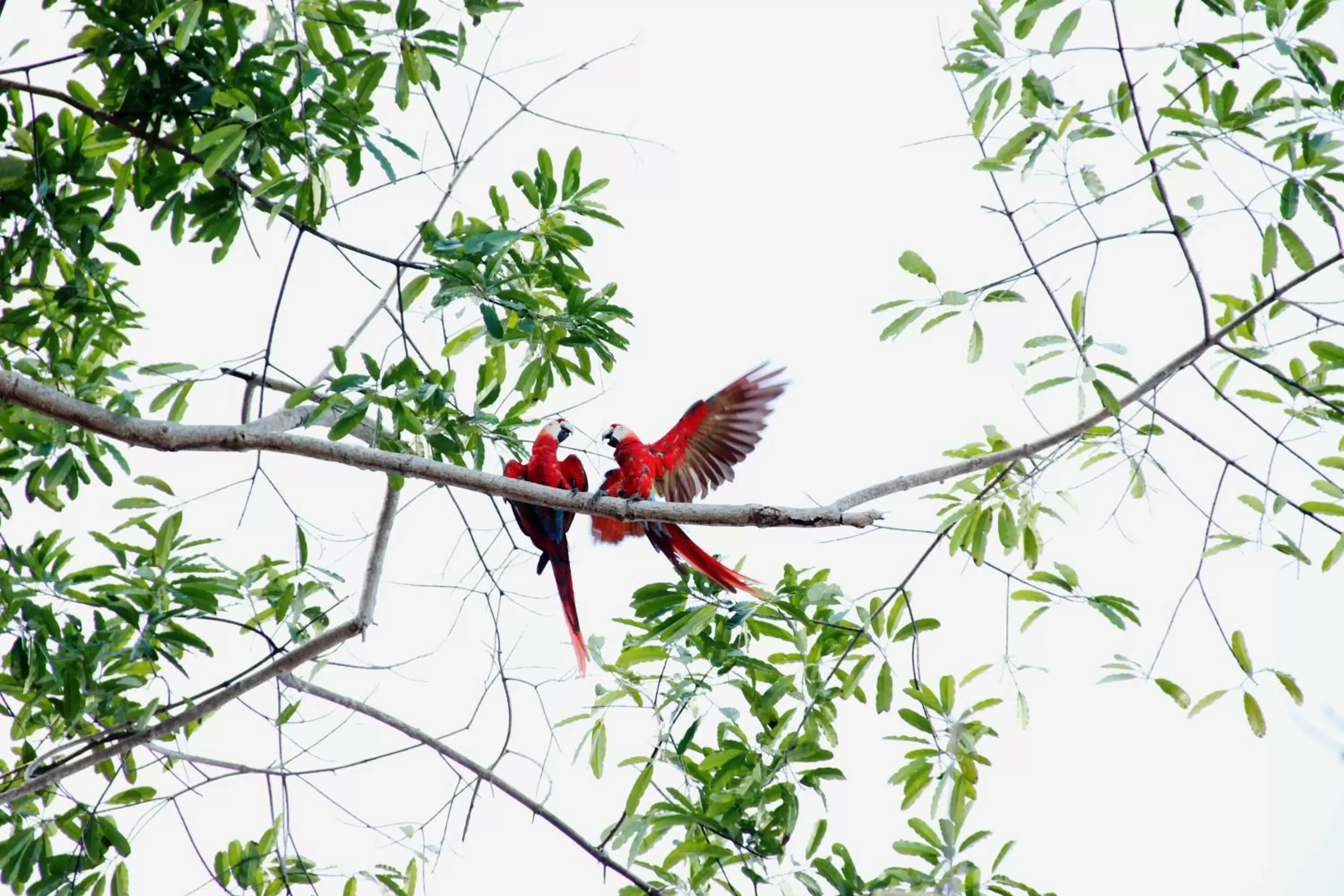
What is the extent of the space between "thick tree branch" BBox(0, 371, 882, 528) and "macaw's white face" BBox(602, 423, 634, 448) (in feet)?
3.43

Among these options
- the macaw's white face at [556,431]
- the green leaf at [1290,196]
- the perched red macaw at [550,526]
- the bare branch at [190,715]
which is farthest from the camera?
the macaw's white face at [556,431]

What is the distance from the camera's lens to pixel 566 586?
3.38 meters

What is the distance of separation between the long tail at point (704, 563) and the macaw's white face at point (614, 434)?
1.89ft

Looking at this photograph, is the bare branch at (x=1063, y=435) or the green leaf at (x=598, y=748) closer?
the bare branch at (x=1063, y=435)

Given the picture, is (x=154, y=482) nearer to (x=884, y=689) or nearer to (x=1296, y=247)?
(x=884, y=689)

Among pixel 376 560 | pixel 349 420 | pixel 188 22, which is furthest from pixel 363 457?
pixel 188 22

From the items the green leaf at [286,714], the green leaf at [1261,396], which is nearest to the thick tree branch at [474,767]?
the green leaf at [286,714]

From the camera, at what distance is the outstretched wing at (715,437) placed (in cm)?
344

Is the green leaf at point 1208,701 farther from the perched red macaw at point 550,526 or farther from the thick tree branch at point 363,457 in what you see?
the perched red macaw at point 550,526

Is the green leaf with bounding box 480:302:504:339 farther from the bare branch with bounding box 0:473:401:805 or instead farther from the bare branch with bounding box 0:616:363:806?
the bare branch with bounding box 0:616:363:806

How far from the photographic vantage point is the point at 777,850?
2.55m

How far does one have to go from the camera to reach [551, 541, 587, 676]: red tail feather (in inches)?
132

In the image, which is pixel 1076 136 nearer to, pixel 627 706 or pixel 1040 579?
pixel 1040 579

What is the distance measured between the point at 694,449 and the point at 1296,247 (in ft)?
6.30
